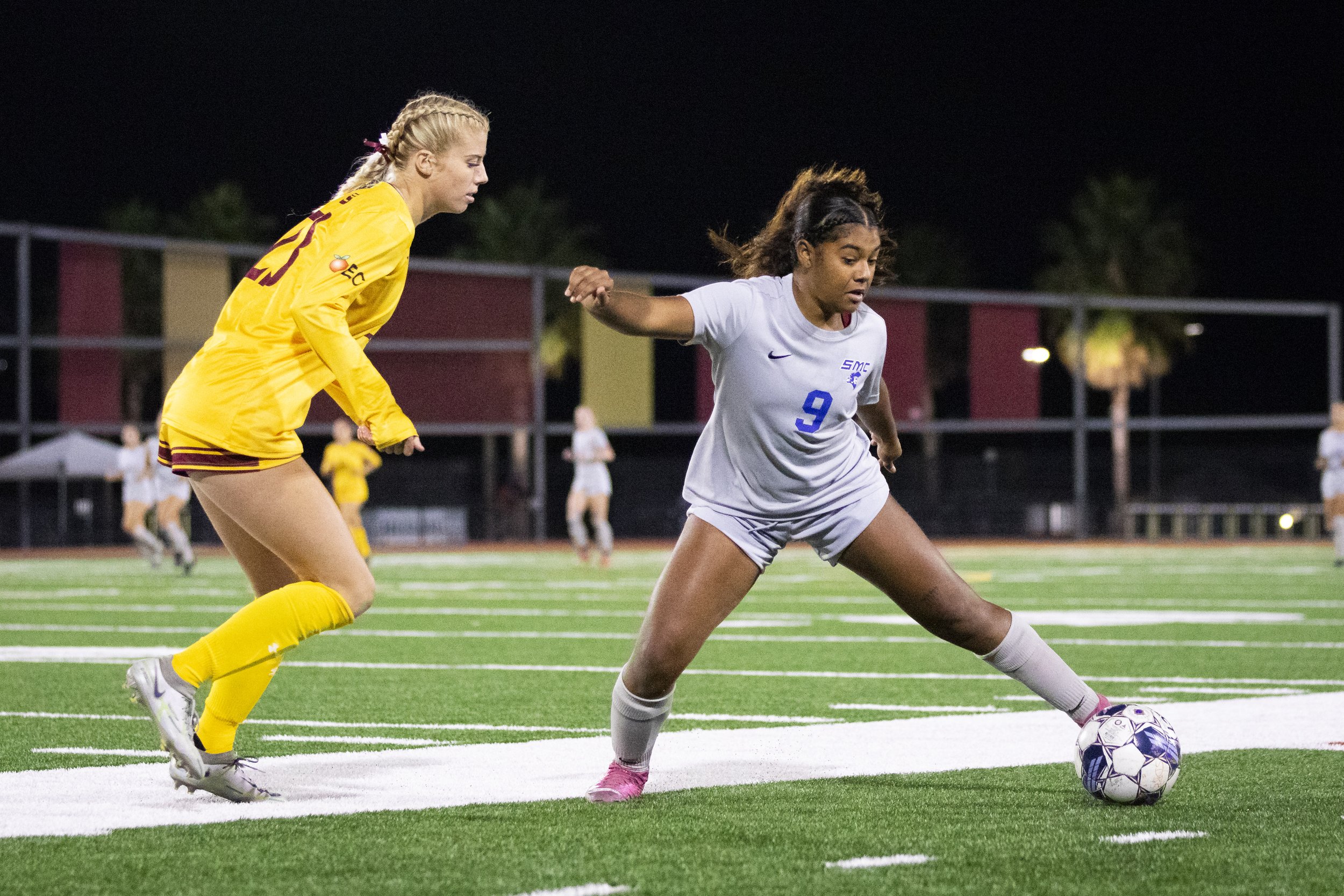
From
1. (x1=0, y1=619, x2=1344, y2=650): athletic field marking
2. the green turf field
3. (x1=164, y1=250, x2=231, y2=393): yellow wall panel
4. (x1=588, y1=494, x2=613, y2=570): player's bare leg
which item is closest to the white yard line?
the green turf field

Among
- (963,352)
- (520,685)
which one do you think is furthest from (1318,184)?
(520,685)

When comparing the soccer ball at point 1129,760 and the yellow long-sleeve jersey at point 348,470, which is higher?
the yellow long-sleeve jersey at point 348,470

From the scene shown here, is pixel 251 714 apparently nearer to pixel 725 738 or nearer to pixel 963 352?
pixel 725 738

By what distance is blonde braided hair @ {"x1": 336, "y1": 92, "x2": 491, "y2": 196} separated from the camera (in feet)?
20.3

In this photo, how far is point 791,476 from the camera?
6105 millimetres

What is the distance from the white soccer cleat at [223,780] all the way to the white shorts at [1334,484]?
21.4 meters

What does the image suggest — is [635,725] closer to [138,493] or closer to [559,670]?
[559,670]

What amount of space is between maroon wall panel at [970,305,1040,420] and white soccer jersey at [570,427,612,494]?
20862mm

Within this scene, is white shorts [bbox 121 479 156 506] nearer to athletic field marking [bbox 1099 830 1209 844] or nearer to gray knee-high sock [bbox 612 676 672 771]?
gray knee-high sock [bbox 612 676 672 771]

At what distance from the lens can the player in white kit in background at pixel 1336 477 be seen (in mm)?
24984

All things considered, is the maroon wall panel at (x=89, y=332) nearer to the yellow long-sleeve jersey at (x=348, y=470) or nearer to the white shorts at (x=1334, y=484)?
the yellow long-sleeve jersey at (x=348, y=470)

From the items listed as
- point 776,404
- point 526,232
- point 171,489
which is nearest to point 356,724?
point 776,404

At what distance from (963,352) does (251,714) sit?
61.1m

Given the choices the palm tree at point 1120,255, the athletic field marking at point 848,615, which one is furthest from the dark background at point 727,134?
the athletic field marking at point 848,615
